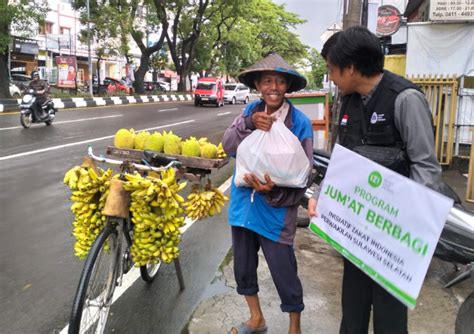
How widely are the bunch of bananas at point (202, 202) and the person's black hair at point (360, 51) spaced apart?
1.37 meters

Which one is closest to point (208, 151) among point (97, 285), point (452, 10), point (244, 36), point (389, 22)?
point (97, 285)

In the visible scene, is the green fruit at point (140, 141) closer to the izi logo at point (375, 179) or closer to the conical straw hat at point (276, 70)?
the conical straw hat at point (276, 70)

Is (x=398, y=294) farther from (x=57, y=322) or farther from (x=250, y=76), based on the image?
(x=57, y=322)

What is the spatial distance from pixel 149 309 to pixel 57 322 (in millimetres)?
604

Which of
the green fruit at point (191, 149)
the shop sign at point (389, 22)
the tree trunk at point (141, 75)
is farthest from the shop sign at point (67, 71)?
the green fruit at point (191, 149)

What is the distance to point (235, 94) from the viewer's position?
3578 centimetres

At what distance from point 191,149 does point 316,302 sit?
→ 146 centimetres

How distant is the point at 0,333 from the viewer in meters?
3.06

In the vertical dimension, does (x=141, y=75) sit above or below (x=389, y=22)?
below

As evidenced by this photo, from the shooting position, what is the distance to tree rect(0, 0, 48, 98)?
59.4 ft

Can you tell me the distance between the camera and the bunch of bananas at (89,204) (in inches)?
112

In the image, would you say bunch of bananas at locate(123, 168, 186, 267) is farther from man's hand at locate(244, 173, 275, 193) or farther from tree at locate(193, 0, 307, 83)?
tree at locate(193, 0, 307, 83)

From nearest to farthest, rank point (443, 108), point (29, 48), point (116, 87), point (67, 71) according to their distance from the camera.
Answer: point (443, 108), point (67, 71), point (116, 87), point (29, 48)

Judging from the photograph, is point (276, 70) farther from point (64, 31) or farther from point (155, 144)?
point (64, 31)
